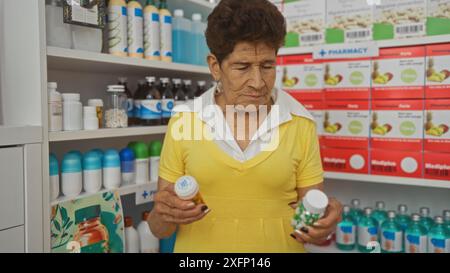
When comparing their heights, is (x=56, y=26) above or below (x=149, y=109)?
above

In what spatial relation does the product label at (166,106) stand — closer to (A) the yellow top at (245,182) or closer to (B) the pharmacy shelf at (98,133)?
(B) the pharmacy shelf at (98,133)

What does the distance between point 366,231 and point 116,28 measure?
59.3 inches

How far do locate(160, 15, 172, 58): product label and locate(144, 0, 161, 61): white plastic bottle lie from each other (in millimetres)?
44

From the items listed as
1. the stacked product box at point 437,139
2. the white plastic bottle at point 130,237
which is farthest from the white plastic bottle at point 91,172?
the stacked product box at point 437,139

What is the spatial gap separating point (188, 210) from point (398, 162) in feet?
4.04

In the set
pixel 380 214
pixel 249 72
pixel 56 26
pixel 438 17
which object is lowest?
pixel 380 214

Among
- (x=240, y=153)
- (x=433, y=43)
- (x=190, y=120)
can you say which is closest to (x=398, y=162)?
(x=433, y=43)

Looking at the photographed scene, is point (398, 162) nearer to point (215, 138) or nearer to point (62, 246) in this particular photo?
point (215, 138)

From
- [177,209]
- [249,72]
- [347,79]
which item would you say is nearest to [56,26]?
[249,72]

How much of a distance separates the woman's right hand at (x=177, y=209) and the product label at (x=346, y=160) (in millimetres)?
1151

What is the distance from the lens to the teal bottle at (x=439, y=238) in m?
1.75

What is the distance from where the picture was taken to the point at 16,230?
1265 mm

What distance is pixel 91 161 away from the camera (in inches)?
63.4

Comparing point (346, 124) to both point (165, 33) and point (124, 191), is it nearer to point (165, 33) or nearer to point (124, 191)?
point (165, 33)
